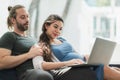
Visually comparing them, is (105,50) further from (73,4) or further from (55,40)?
(73,4)

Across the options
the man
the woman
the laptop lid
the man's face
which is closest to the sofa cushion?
the man

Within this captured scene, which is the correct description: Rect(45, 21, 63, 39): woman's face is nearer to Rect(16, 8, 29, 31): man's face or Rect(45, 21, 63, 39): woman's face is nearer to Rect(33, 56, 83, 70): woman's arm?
Rect(16, 8, 29, 31): man's face

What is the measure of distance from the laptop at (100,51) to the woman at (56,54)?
8 centimetres

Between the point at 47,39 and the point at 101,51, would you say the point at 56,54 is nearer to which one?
the point at 47,39

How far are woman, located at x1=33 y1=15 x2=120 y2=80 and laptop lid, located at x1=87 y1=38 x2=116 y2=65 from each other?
8 cm

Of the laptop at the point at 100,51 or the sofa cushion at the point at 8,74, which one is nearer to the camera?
the laptop at the point at 100,51

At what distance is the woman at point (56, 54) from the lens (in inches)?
83.0

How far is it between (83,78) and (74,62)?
0.21 m

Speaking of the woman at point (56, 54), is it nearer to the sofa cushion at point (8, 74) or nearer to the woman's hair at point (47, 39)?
the woman's hair at point (47, 39)

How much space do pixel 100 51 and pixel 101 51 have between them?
0.03 ft

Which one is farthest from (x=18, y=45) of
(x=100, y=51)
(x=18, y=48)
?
(x=100, y=51)

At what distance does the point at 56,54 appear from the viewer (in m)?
2.44

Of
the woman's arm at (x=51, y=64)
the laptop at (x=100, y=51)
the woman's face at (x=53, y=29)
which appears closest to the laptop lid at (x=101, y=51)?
the laptop at (x=100, y=51)

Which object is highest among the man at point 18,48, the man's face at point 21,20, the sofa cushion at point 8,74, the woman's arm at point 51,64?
the man's face at point 21,20
